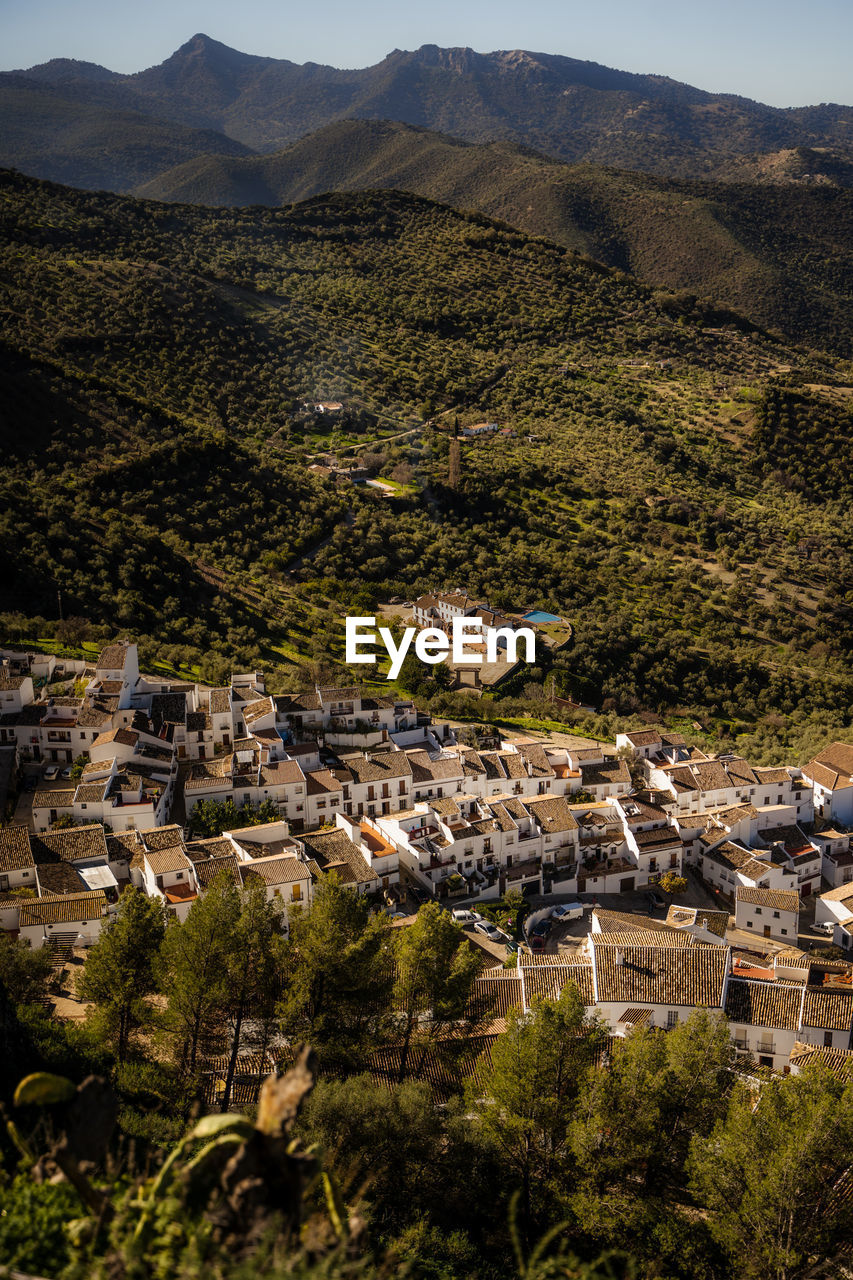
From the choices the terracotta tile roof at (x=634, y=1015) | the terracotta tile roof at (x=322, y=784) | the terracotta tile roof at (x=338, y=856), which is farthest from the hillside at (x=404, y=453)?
the terracotta tile roof at (x=634, y=1015)

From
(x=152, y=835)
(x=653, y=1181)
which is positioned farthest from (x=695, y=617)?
(x=653, y=1181)

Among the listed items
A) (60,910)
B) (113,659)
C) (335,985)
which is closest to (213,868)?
(60,910)

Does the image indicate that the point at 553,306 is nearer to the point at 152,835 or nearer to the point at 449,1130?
the point at 152,835

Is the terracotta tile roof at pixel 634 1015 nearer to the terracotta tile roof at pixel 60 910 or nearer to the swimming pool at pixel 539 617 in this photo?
the terracotta tile roof at pixel 60 910

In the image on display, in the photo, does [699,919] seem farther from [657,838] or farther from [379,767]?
[379,767]

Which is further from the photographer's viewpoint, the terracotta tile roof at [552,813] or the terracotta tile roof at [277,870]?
the terracotta tile roof at [552,813]

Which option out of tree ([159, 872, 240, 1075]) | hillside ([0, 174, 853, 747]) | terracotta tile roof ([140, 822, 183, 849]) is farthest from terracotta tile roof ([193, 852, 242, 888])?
hillside ([0, 174, 853, 747])
